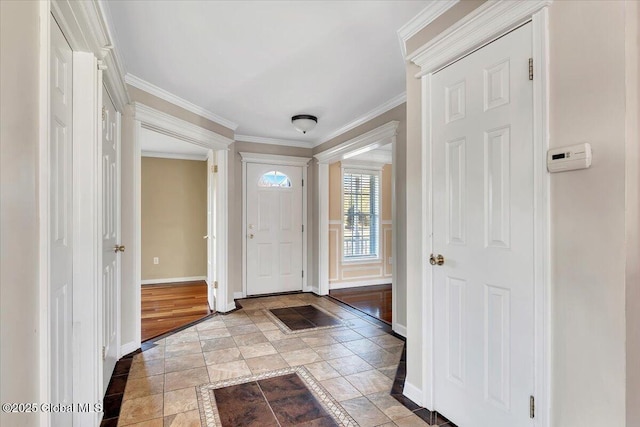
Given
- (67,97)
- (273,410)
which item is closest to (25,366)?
(67,97)

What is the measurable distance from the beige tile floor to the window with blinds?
78.2 inches

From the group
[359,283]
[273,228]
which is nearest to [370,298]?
[359,283]

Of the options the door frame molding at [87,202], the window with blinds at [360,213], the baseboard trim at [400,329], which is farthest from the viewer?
the window with blinds at [360,213]

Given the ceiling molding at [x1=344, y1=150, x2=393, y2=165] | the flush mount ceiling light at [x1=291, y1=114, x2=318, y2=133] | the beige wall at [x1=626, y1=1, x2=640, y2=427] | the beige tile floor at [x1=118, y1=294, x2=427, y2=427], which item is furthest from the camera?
the ceiling molding at [x1=344, y1=150, x2=393, y2=165]

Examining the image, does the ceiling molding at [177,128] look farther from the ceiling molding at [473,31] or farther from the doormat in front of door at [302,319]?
the ceiling molding at [473,31]

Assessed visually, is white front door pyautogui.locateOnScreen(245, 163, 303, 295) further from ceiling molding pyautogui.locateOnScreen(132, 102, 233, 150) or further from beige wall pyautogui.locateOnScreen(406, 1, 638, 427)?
beige wall pyautogui.locateOnScreen(406, 1, 638, 427)

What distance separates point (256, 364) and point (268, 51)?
238 centimetres

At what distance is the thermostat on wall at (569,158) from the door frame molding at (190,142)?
298 centimetres

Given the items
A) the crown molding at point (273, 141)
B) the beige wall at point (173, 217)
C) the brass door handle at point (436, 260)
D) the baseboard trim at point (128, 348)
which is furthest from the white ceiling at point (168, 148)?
the brass door handle at point (436, 260)

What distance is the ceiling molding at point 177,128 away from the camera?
116 inches

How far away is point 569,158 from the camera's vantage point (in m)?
1.28

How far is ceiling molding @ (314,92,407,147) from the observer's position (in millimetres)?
3320

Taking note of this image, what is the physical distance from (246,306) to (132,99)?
8.91ft

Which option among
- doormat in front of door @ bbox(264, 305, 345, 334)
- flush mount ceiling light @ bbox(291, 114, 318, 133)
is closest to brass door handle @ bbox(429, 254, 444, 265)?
doormat in front of door @ bbox(264, 305, 345, 334)
